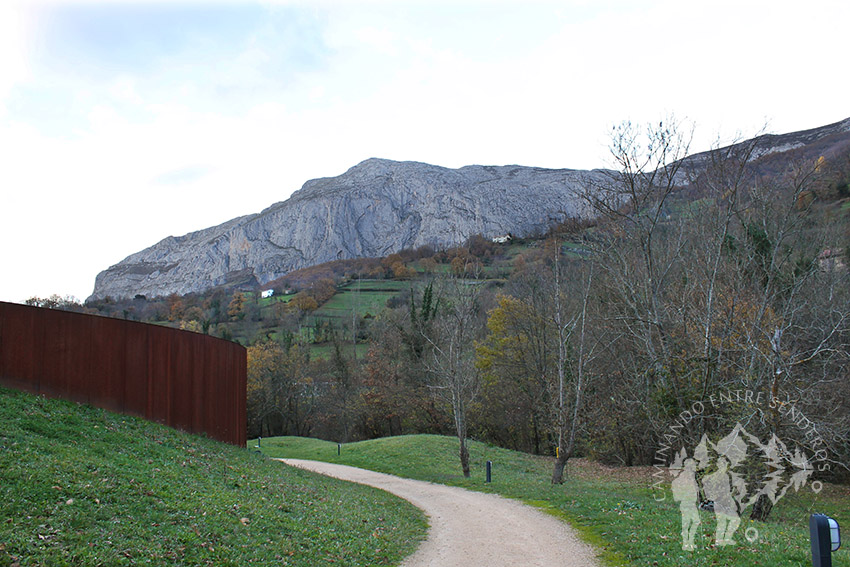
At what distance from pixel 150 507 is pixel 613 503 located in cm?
950

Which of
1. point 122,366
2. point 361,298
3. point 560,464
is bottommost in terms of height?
point 560,464

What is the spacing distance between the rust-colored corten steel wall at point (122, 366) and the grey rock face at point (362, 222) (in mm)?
130259

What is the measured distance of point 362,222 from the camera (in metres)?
168

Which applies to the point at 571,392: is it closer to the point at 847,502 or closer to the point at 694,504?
the point at 847,502

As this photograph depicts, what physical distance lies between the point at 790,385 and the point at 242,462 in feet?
47.1

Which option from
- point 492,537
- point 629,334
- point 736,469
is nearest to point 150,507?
point 492,537

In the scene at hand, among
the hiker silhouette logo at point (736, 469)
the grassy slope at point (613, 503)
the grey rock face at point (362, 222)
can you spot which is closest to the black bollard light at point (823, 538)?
the grassy slope at point (613, 503)

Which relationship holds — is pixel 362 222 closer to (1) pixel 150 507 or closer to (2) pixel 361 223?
(2) pixel 361 223

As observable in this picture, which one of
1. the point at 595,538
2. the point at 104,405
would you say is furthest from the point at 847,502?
the point at 104,405

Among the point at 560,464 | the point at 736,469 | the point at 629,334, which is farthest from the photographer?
the point at 560,464

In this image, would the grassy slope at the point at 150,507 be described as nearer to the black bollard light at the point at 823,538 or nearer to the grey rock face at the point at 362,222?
the black bollard light at the point at 823,538

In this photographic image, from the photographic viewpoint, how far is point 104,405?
13.8 meters

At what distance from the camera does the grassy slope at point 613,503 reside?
7.96m

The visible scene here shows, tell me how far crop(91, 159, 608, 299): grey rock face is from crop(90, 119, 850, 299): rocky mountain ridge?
299 millimetres
